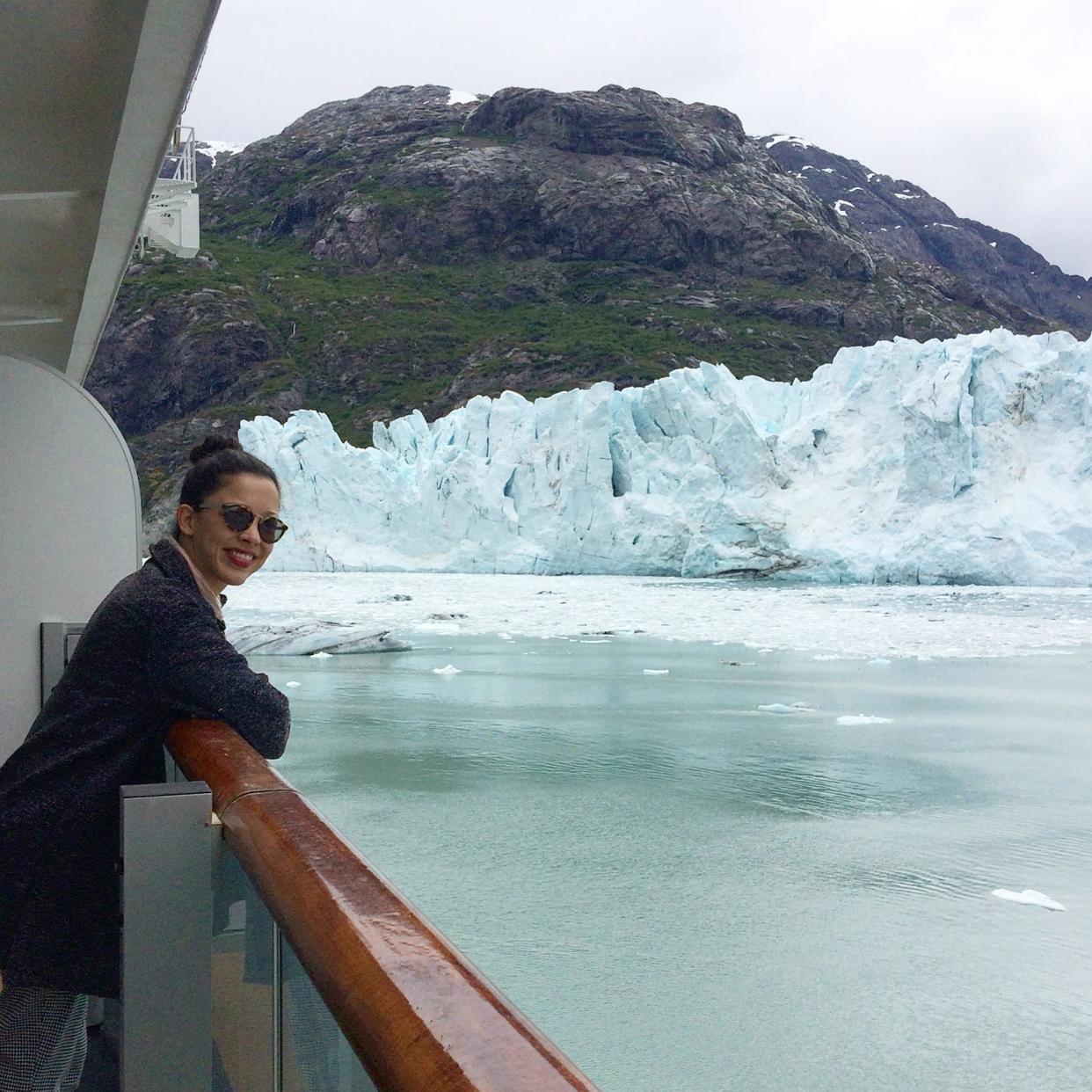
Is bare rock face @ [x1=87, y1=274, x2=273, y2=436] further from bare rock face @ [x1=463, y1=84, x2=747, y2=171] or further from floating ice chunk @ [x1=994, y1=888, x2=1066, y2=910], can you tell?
floating ice chunk @ [x1=994, y1=888, x2=1066, y2=910]

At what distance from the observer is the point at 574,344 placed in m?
50.2

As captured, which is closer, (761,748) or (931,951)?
(931,951)

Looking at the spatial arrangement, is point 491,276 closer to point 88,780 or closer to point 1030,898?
point 1030,898

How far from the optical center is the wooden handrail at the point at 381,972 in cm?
52

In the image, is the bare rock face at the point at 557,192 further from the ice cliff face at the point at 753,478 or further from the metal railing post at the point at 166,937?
the metal railing post at the point at 166,937

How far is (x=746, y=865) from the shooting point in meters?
4.00

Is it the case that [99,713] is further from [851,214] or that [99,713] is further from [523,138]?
[851,214]

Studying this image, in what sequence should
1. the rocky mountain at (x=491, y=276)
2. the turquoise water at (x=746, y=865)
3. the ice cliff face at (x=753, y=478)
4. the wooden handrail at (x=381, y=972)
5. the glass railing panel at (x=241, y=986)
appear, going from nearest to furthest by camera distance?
the wooden handrail at (x=381, y=972) < the glass railing panel at (x=241, y=986) < the turquoise water at (x=746, y=865) < the ice cliff face at (x=753, y=478) < the rocky mountain at (x=491, y=276)

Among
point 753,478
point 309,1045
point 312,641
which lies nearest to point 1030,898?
point 309,1045

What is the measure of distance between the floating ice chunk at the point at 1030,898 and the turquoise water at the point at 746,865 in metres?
0.05

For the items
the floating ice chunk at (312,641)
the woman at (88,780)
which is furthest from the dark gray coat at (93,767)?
the floating ice chunk at (312,641)

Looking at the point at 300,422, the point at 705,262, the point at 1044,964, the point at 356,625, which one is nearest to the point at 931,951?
the point at 1044,964

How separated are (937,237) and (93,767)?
110999 millimetres

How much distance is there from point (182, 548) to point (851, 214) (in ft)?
358
